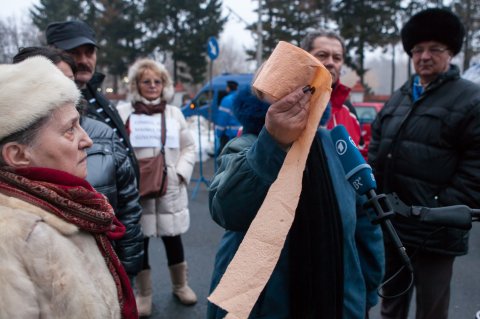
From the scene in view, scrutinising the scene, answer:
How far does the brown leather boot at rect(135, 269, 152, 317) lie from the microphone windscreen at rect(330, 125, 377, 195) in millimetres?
2481

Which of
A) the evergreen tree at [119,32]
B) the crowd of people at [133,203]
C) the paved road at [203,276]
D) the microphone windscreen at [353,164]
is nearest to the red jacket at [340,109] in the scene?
the crowd of people at [133,203]

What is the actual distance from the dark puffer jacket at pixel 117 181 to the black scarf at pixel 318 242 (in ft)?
3.48

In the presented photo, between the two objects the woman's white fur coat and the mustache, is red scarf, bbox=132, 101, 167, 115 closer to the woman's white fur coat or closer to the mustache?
the mustache

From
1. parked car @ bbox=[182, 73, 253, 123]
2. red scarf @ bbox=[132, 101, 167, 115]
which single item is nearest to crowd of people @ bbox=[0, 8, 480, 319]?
red scarf @ bbox=[132, 101, 167, 115]

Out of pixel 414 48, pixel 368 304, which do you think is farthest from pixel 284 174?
pixel 414 48

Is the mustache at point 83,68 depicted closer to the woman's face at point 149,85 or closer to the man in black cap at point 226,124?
the woman's face at point 149,85

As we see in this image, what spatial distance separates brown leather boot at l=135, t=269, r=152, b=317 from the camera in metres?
3.43

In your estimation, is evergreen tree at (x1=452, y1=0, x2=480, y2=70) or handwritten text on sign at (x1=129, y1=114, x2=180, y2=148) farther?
evergreen tree at (x1=452, y1=0, x2=480, y2=70)

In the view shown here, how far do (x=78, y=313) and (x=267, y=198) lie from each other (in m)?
0.64

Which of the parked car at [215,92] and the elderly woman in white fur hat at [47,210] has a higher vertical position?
the elderly woman in white fur hat at [47,210]

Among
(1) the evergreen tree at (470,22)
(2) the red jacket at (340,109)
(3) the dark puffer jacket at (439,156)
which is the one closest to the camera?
(3) the dark puffer jacket at (439,156)

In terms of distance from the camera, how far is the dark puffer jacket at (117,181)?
80.6 inches

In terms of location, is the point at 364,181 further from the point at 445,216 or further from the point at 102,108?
the point at 102,108

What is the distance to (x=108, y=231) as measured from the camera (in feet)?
5.02
